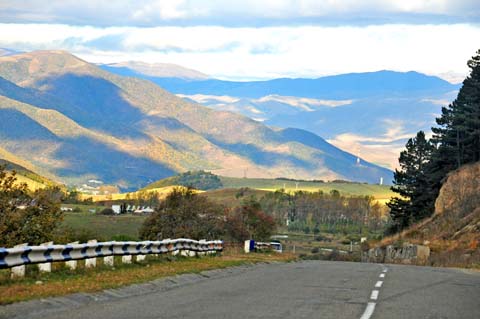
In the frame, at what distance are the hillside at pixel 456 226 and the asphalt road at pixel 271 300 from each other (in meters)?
21.0

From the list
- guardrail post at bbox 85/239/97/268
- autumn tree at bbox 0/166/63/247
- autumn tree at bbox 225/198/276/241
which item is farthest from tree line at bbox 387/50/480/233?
guardrail post at bbox 85/239/97/268

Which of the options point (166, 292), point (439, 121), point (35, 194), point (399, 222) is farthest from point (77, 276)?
point (399, 222)

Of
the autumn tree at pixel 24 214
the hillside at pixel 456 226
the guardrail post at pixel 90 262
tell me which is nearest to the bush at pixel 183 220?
the hillside at pixel 456 226

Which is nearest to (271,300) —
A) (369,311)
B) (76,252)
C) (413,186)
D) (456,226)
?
(369,311)

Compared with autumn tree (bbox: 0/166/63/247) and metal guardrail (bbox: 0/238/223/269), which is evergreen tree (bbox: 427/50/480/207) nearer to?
autumn tree (bbox: 0/166/63/247)

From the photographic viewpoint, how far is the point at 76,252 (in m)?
24.9

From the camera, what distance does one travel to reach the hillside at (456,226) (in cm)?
5286

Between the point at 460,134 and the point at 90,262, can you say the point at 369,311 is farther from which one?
the point at 460,134

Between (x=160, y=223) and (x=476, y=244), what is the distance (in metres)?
48.7

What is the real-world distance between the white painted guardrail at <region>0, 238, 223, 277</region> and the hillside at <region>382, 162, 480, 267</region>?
61.2ft

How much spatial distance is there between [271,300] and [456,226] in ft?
154

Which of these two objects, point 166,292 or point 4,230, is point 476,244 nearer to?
point 4,230

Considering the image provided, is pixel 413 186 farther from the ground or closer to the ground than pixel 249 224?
farther from the ground

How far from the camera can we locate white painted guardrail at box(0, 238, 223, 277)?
2093 cm
